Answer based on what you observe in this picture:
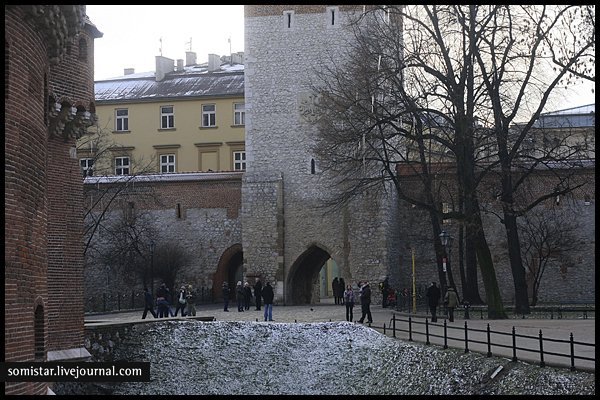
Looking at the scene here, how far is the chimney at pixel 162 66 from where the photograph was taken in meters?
69.9

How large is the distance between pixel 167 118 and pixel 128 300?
54.1ft

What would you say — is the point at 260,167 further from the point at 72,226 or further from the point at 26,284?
the point at 26,284

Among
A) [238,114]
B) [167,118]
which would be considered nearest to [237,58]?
[238,114]

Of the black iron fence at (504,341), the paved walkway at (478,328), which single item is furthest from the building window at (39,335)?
the paved walkway at (478,328)

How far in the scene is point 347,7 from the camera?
49.2 meters

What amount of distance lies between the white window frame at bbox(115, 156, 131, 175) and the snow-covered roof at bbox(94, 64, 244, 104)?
3.27 meters

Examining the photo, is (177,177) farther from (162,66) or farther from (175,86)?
(162,66)

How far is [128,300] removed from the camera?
52.1 meters

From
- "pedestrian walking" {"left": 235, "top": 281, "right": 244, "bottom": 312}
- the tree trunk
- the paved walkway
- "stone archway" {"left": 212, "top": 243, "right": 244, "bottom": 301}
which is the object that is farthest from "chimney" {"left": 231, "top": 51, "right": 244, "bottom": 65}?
the tree trunk

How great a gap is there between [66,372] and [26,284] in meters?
1.32

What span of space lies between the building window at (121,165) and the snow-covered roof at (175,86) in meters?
3.29

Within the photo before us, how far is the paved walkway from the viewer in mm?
23234

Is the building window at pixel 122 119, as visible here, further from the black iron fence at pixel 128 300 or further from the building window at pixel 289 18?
the building window at pixel 289 18

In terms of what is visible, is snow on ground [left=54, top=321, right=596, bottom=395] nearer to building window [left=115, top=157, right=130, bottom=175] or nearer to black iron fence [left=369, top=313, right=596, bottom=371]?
black iron fence [left=369, top=313, right=596, bottom=371]
